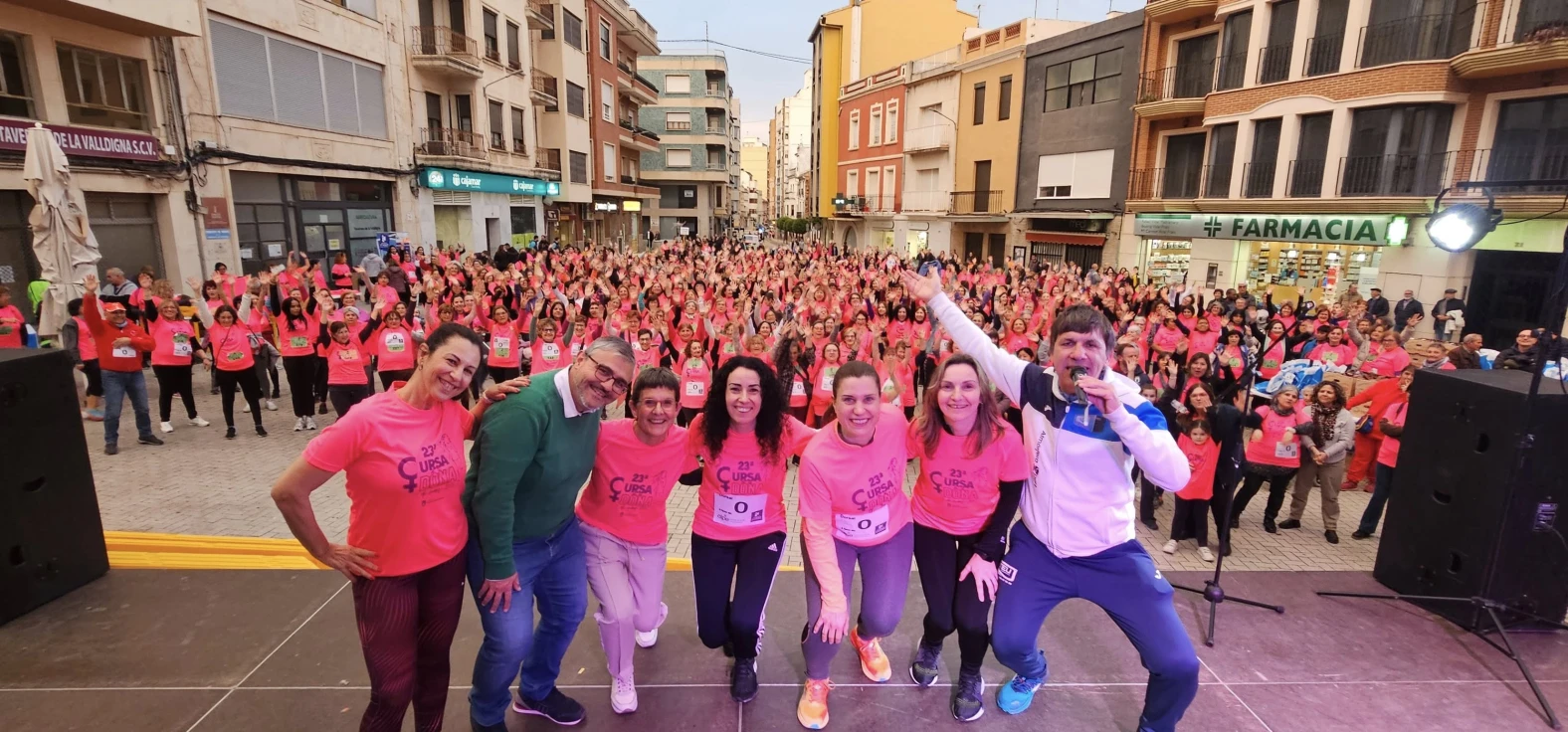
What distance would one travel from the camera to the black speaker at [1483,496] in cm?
413

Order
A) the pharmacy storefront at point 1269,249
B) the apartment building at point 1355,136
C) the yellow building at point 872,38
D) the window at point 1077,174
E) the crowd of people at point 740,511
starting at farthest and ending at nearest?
the yellow building at point 872,38 → the window at point 1077,174 → the pharmacy storefront at point 1269,249 → the apartment building at point 1355,136 → the crowd of people at point 740,511

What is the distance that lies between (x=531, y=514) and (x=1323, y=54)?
22.3m

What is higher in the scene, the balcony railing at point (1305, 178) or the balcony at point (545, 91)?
the balcony at point (545, 91)

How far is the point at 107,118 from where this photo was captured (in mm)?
12375

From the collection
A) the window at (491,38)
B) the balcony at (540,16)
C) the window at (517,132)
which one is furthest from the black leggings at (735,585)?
the balcony at (540,16)

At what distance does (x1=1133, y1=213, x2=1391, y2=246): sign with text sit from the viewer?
16.8 m

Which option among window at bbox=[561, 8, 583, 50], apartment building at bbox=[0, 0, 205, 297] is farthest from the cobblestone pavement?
window at bbox=[561, 8, 583, 50]

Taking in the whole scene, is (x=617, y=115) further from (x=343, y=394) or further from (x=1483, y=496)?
(x=1483, y=496)

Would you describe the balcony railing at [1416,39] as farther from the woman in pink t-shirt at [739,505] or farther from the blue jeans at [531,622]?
the blue jeans at [531,622]

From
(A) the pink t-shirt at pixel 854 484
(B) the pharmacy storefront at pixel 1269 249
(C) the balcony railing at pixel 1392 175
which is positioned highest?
(C) the balcony railing at pixel 1392 175

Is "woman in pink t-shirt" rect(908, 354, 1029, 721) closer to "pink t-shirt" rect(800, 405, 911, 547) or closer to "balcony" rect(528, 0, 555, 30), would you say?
"pink t-shirt" rect(800, 405, 911, 547)

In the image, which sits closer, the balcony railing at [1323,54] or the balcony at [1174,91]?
the balcony railing at [1323,54]

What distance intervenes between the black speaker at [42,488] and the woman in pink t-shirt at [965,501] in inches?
200

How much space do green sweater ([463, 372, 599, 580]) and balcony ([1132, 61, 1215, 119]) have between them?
23609 millimetres
